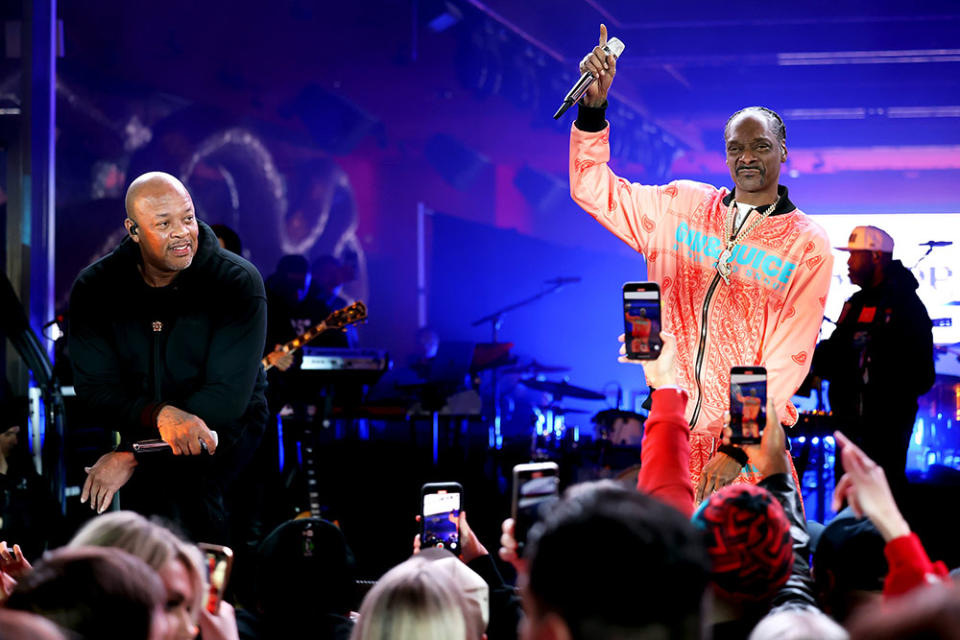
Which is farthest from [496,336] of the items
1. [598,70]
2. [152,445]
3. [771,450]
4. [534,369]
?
[771,450]

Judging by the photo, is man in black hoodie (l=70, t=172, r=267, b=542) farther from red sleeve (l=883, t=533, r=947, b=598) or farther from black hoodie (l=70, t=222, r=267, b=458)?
red sleeve (l=883, t=533, r=947, b=598)

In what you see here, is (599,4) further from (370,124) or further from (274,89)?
(274,89)

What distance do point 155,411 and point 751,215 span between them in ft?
6.02

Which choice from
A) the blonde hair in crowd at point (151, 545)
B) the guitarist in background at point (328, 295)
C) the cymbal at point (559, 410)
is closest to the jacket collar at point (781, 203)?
the blonde hair in crowd at point (151, 545)

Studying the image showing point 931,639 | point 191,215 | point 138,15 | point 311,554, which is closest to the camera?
point 931,639

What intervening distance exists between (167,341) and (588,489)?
7.11 feet

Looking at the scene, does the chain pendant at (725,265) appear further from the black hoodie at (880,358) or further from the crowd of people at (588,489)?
the black hoodie at (880,358)

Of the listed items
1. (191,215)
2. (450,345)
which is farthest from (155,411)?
(450,345)

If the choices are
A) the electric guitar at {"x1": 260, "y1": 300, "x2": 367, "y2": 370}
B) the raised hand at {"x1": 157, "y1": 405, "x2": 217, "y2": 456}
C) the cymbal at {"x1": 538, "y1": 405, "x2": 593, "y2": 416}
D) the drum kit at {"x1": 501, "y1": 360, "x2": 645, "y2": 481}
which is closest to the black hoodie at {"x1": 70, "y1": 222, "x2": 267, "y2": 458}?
the raised hand at {"x1": 157, "y1": 405, "x2": 217, "y2": 456}

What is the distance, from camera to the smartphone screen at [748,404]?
2.20 metres

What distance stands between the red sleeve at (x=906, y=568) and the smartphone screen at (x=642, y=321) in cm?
85

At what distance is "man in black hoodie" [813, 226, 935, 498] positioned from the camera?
17.1ft

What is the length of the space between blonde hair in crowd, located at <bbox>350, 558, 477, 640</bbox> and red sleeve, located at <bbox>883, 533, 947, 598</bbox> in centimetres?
67

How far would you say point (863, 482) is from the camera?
1.69m
